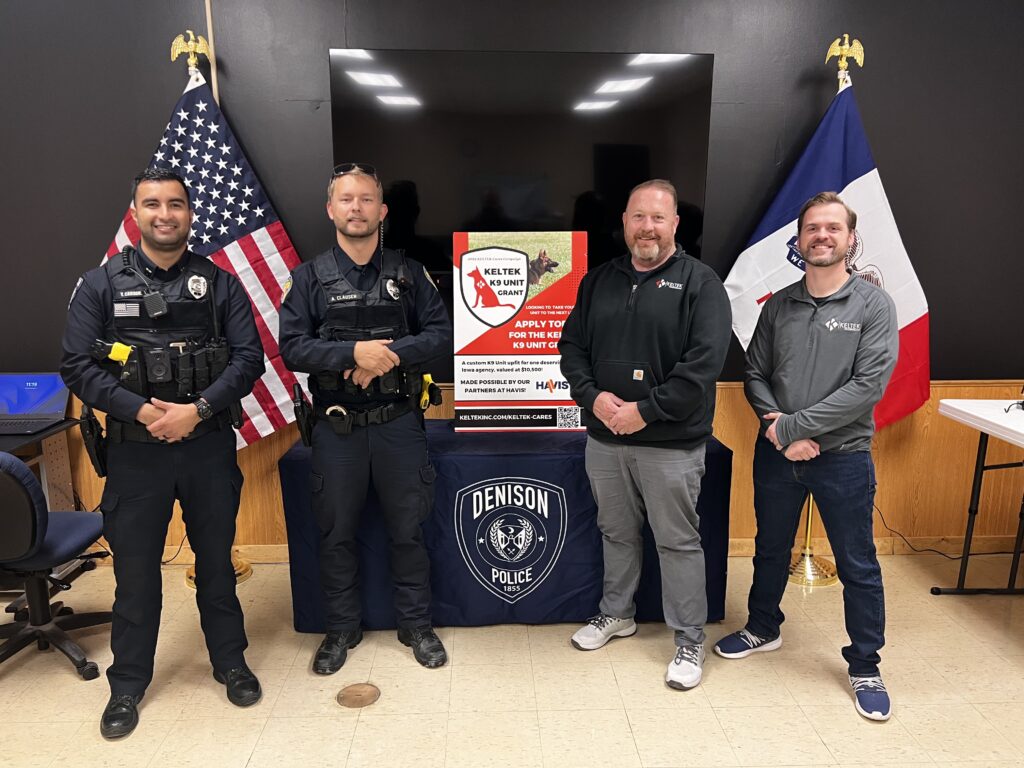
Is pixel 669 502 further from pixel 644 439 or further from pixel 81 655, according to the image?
pixel 81 655

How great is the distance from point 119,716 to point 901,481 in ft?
12.2

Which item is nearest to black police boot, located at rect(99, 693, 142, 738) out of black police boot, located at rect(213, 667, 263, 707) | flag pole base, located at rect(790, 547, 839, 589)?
black police boot, located at rect(213, 667, 263, 707)

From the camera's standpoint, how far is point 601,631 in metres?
2.87

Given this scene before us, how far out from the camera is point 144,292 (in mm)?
2311

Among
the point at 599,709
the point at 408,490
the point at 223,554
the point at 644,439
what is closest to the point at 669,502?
the point at 644,439

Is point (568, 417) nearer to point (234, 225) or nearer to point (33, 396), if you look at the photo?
point (234, 225)

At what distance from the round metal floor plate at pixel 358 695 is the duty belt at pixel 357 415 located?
0.95 metres

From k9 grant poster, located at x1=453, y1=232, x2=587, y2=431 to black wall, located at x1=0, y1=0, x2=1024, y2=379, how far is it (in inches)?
34.0

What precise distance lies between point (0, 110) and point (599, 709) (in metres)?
3.79

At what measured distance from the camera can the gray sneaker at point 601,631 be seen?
2.85m

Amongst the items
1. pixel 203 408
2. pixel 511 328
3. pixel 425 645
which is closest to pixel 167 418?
pixel 203 408

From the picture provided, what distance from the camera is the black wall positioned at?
10.8 feet

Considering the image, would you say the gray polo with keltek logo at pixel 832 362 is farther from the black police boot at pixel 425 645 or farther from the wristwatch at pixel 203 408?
the wristwatch at pixel 203 408

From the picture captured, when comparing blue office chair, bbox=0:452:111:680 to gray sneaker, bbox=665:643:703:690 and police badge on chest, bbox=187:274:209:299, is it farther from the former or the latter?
gray sneaker, bbox=665:643:703:690
